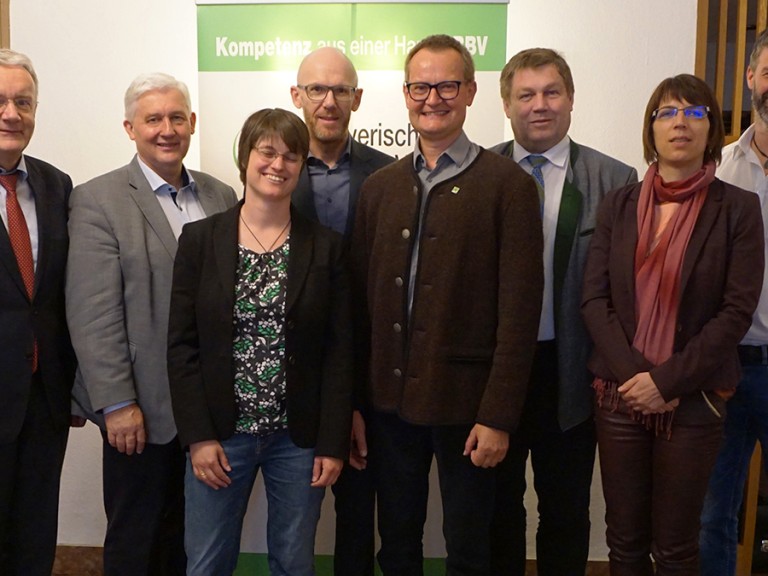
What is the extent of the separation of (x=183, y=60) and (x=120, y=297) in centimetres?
136

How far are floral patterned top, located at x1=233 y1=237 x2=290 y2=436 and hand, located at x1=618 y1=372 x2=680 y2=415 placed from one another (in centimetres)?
93

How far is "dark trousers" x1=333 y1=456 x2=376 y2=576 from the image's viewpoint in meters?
2.05

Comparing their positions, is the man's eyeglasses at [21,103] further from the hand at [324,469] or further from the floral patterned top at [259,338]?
the hand at [324,469]

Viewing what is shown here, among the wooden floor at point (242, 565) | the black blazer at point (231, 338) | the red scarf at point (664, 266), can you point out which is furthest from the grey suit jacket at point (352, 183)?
the wooden floor at point (242, 565)

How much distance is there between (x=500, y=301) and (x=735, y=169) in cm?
103

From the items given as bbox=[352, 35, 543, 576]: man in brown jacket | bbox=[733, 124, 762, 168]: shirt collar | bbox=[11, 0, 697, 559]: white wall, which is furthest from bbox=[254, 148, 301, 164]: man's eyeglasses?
bbox=[733, 124, 762, 168]: shirt collar

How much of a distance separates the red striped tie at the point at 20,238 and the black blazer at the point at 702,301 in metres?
1.58

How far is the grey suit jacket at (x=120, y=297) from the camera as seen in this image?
1870mm

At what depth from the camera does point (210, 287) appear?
171cm

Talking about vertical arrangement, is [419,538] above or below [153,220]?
below

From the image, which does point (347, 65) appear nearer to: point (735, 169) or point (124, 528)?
point (735, 169)

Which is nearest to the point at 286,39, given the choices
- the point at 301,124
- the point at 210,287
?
the point at 301,124

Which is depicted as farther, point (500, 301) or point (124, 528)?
point (124, 528)

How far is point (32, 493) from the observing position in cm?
192
